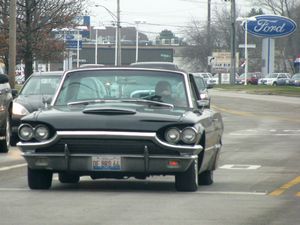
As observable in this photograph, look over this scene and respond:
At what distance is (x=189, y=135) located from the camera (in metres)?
10.7

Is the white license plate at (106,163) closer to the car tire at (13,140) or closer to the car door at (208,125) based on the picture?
the car door at (208,125)

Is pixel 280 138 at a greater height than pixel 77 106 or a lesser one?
lesser

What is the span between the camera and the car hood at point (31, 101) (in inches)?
795

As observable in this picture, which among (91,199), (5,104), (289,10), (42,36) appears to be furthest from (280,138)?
(289,10)

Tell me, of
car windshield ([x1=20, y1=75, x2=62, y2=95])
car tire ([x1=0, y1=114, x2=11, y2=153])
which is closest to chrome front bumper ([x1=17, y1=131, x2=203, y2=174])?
car tire ([x1=0, y1=114, x2=11, y2=153])

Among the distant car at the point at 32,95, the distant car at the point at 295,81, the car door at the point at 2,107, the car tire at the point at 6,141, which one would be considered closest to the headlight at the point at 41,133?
the car door at the point at 2,107

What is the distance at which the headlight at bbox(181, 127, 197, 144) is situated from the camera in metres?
10.7

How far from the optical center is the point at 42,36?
3844 cm

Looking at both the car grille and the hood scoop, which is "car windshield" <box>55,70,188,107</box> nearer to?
Result: the hood scoop

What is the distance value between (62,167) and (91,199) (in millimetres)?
567

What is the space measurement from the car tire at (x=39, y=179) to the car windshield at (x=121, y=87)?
1.06 meters

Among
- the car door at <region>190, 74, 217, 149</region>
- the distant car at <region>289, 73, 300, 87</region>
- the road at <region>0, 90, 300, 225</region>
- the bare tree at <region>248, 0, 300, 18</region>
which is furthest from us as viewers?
the bare tree at <region>248, 0, 300, 18</region>

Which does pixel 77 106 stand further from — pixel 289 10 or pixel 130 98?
pixel 289 10

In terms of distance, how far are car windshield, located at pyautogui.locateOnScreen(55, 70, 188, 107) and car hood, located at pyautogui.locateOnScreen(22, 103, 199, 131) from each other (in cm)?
80
